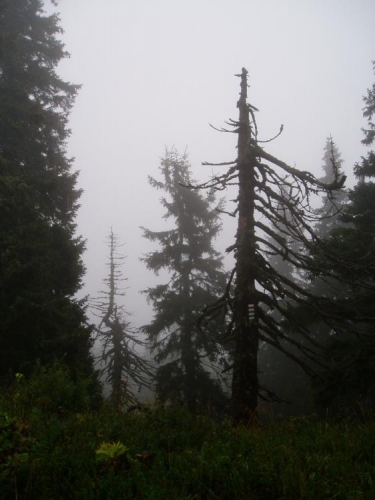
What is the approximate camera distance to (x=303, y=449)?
405 centimetres

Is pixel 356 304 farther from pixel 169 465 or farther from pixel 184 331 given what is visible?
pixel 184 331

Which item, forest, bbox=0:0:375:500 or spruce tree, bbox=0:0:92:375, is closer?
forest, bbox=0:0:375:500

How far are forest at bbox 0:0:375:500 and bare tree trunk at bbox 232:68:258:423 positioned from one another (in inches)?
1.4

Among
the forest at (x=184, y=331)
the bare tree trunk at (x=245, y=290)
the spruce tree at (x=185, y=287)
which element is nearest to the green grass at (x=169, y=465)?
the forest at (x=184, y=331)

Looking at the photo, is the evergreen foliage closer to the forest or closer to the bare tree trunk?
the forest

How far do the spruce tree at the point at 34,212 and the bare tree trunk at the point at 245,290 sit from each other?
4.61m

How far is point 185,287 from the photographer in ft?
56.3

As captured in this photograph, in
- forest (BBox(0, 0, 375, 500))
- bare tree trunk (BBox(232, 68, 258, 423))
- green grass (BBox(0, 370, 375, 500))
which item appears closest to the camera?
green grass (BBox(0, 370, 375, 500))

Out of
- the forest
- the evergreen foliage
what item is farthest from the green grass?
the evergreen foliage

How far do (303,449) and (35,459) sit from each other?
10.8ft

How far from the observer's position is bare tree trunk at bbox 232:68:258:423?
7.02 metres

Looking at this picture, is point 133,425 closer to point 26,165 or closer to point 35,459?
point 35,459

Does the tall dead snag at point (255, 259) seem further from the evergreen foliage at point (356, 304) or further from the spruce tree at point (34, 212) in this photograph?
the spruce tree at point (34, 212)

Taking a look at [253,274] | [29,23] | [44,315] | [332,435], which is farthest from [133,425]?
[29,23]
